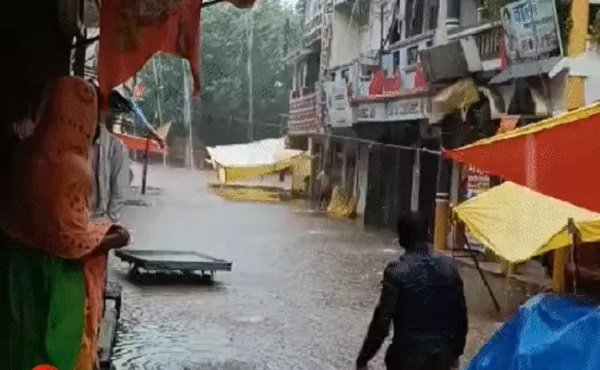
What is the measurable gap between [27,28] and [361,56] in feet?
75.4

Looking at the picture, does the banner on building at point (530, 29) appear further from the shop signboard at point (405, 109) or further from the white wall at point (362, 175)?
the white wall at point (362, 175)

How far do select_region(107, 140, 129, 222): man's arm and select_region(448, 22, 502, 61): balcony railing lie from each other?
12.0 m

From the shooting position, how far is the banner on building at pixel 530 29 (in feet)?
53.0

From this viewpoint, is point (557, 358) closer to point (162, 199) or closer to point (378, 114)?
point (378, 114)

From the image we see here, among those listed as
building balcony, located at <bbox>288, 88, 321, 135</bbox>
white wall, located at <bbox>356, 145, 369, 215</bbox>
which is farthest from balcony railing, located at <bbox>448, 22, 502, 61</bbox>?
building balcony, located at <bbox>288, 88, 321, 135</bbox>

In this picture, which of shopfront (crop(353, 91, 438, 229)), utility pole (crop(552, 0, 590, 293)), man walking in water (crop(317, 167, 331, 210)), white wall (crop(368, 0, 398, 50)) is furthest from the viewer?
man walking in water (crop(317, 167, 331, 210))

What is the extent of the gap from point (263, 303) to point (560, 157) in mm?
9925

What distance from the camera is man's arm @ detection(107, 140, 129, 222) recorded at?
728 centimetres

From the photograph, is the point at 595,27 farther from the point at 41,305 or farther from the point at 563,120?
the point at 41,305

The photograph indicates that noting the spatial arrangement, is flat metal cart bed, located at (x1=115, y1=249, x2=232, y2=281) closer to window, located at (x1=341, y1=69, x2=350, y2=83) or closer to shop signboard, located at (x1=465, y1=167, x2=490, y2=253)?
shop signboard, located at (x1=465, y1=167, x2=490, y2=253)

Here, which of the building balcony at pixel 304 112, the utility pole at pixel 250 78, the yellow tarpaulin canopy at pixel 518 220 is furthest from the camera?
the utility pole at pixel 250 78

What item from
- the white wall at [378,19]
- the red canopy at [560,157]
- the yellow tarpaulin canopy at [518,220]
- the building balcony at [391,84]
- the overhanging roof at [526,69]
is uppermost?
the white wall at [378,19]

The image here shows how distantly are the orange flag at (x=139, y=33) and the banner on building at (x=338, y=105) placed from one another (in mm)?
23250

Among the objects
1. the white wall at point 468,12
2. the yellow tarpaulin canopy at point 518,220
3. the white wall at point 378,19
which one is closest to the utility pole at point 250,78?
the white wall at point 378,19
